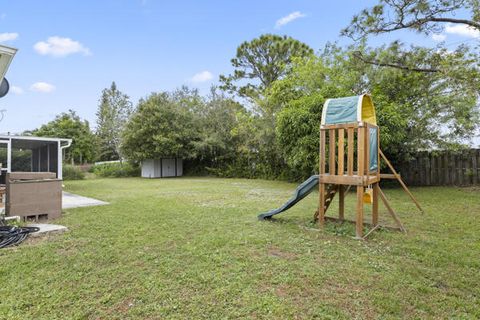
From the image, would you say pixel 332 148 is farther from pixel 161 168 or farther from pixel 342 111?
pixel 161 168

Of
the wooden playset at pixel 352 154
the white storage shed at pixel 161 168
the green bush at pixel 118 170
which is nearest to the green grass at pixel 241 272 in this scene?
the wooden playset at pixel 352 154

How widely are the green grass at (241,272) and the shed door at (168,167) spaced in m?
12.7

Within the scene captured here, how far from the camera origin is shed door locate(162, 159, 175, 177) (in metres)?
Result: 17.1

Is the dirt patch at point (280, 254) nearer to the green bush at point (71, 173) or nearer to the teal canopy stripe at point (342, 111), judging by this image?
the teal canopy stripe at point (342, 111)

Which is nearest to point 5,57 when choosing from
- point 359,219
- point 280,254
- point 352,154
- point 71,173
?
point 280,254

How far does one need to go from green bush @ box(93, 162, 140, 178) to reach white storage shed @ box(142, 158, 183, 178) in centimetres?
143

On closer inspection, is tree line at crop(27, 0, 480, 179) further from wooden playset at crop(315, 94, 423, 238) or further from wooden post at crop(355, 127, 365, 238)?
wooden post at crop(355, 127, 365, 238)

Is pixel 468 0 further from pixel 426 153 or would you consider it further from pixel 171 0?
Answer: pixel 171 0

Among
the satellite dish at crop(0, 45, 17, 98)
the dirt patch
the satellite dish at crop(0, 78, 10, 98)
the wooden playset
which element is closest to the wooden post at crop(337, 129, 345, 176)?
the wooden playset

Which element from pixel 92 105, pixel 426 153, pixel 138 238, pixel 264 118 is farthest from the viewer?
pixel 92 105

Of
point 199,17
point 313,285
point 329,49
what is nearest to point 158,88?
point 199,17

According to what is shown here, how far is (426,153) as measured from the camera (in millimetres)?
9406

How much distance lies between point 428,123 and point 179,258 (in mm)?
8571

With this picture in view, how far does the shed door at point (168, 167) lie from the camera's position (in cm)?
1714
